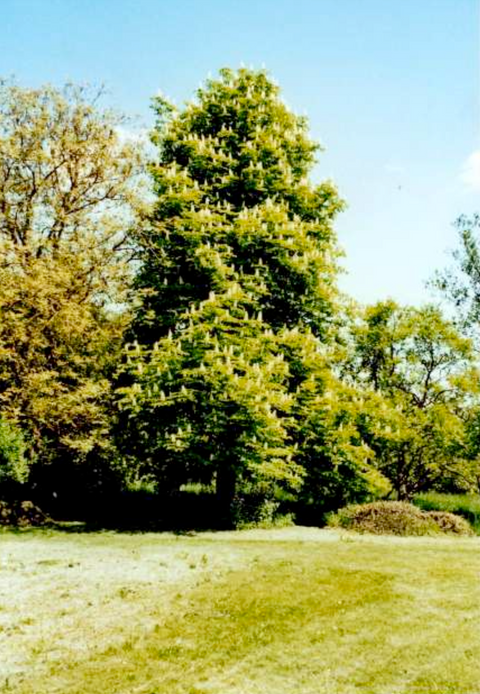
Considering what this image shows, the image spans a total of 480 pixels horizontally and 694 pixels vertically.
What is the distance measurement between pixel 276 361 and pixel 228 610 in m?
9.45

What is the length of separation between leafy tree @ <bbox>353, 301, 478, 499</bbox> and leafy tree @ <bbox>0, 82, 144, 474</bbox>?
11.0 meters

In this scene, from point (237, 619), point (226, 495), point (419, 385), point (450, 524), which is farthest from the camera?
point (419, 385)

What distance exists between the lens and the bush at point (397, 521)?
18.0 m

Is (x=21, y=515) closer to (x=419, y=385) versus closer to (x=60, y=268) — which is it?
(x=60, y=268)

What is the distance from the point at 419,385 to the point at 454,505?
5.33m

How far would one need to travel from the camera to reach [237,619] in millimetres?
9172

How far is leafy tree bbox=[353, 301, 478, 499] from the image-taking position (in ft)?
76.9

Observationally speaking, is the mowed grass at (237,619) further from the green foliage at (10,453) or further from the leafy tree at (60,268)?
the leafy tree at (60,268)

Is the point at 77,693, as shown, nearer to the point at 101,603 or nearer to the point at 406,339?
the point at 101,603

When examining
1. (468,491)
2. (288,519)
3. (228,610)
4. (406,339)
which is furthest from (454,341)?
(228,610)

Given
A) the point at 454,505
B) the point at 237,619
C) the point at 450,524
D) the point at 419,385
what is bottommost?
→ the point at 237,619

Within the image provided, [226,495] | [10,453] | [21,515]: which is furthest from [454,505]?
[10,453]

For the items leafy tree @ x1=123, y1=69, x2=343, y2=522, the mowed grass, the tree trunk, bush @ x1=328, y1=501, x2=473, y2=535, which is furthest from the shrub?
the tree trunk

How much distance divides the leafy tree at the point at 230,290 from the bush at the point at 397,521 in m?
2.37
